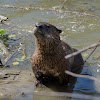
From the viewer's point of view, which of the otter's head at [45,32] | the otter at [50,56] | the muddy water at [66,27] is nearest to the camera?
the otter's head at [45,32]

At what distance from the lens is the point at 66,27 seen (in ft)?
22.9

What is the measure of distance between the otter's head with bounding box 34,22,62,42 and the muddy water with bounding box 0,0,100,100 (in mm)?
1216

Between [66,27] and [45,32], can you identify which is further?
[66,27]

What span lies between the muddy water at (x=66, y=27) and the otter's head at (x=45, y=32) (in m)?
1.22

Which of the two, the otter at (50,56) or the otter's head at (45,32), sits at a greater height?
the otter's head at (45,32)

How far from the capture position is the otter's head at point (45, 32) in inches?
117

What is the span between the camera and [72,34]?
6.47 metres

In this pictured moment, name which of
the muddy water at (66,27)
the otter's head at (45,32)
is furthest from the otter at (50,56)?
the muddy water at (66,27)

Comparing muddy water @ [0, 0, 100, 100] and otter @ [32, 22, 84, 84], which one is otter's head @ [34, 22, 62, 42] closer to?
otter @ [32, 22, 84, 84]

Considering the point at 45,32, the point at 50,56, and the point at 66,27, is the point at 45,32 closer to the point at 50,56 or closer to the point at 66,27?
the point at 50,56

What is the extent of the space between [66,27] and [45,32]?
13.0ft

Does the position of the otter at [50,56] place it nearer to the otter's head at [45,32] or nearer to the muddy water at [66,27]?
the otter's head at [45,32]

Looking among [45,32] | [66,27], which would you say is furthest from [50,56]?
[66,27]

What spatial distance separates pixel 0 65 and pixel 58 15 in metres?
4.08
